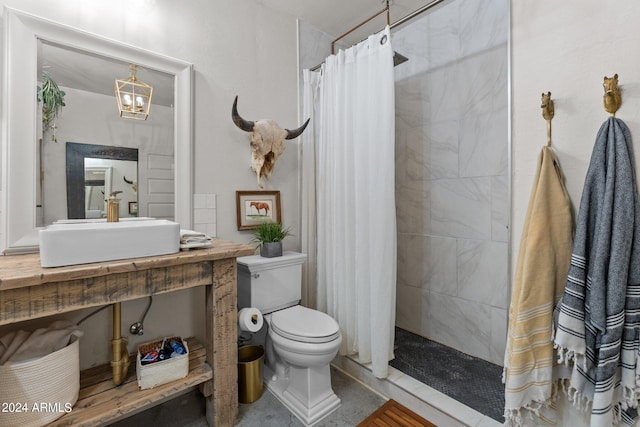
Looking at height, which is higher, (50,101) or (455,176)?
(50,101)

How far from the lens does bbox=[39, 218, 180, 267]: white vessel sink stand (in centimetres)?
110

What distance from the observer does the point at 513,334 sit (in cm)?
114

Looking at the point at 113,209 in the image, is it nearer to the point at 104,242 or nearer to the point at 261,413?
the point at 104,242

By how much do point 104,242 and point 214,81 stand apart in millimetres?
1224

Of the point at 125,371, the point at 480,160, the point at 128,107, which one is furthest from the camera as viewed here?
the point at 480,160

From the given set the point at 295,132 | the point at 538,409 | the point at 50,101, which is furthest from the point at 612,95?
the point at 50,101

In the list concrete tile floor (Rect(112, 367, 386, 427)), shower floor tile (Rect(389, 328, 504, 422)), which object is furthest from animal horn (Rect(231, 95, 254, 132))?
shower floor tile (Rect(389, 328, 504, 422))


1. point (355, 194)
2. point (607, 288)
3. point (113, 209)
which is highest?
point (355, 194)

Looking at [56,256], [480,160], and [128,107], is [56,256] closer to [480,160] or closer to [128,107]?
[128,107]

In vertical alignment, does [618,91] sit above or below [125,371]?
above

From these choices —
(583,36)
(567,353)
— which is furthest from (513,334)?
(583,36)

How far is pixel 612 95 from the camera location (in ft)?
3.31

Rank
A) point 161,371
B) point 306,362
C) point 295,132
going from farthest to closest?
point 295,132
point 306,362
point 161,371

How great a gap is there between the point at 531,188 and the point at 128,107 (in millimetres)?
2001
